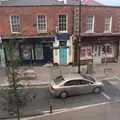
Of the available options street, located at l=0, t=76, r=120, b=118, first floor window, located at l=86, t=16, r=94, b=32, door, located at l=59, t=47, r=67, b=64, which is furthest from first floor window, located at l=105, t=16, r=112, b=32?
street, located at l=0, t=76, r=120, b=118

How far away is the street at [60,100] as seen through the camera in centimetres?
1574

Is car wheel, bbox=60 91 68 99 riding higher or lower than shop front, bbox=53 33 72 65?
lower

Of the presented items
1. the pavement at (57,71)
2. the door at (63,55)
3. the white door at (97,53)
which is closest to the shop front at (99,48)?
the white door at (97,53)

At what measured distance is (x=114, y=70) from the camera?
24.3 meters

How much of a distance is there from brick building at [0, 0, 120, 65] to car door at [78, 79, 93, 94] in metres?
7.82

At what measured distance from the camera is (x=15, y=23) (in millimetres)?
23891

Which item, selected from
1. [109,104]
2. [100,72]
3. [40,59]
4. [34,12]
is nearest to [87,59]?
[100,72]

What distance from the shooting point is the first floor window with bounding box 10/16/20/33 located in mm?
23734

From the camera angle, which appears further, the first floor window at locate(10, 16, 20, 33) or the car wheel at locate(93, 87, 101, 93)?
the first floor window at locate(10, 16, 20, 33)

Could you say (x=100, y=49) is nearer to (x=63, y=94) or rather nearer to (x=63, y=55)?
(x=63, y=55)

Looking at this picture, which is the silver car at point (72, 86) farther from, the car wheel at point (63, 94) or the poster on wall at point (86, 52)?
the poster on wall at point (86, 52)

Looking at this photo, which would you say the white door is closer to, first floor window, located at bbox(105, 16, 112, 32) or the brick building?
the brick building

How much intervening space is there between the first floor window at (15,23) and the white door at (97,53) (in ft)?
27.5

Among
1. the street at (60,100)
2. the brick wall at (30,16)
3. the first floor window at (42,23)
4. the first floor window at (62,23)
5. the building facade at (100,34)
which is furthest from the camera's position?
the building facade at (100,34)
